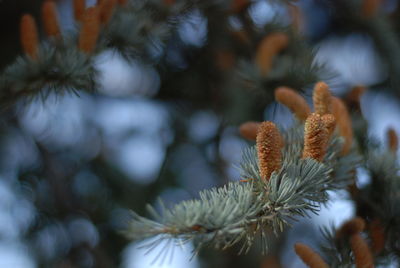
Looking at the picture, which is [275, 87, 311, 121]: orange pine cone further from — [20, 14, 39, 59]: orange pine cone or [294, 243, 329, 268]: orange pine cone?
[20, 14, 39, 59]: orange pine cone

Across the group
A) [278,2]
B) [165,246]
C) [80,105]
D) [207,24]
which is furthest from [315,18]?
[165,246]

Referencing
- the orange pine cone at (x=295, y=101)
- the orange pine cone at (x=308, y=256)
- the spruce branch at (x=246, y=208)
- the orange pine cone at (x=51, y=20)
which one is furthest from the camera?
the orange pine cone at (x=51, y=20)

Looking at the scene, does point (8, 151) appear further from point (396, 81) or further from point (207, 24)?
point (396, 81)

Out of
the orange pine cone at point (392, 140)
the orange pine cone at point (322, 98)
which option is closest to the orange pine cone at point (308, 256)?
the orange pine cone at point (322, 98)

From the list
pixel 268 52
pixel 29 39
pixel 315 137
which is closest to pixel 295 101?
pixel 315 137

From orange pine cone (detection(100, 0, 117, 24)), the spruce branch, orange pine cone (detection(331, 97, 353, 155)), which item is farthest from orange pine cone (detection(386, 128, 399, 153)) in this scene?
orange pine cone (detection(100, 0, 117, 24))

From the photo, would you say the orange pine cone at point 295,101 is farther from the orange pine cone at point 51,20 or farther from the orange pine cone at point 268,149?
the orange pine cone at point 51,20
